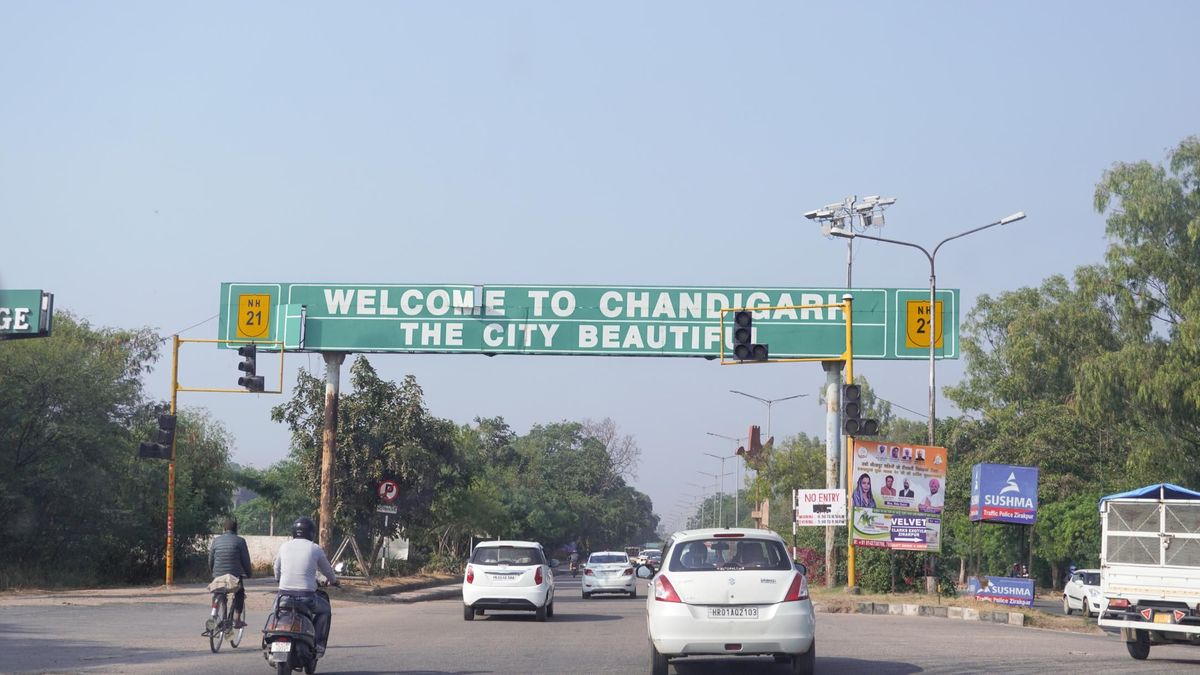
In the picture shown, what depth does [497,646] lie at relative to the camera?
1809 centimetres

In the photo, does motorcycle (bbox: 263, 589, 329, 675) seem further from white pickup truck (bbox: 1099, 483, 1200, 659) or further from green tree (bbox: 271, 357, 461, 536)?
green tree (bbox: 271, 357, 461, 536)

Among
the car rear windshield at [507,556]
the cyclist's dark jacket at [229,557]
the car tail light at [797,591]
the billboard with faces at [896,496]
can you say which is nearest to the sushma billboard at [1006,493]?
the billboard with faces at [896,496]

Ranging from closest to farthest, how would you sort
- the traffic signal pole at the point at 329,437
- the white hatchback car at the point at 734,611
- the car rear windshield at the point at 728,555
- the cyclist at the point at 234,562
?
the white hatchback car at the point at 734,611 < the car rear windshield at the point at 728,555 < the cyclist at the point at 234,562 < the traffic signal pole at the point at 329,437

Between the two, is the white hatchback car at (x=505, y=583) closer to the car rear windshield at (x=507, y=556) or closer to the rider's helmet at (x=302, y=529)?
the car rear windshield at (x=507, y=556)

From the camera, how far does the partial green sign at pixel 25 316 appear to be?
31.3 metres

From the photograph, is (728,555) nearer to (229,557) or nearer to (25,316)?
(229,557)

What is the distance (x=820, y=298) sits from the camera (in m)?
34.1

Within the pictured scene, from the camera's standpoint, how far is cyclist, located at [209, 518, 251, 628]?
17984mm

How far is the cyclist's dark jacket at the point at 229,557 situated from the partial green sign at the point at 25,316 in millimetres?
15521

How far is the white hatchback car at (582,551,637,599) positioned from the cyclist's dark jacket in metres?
21.4

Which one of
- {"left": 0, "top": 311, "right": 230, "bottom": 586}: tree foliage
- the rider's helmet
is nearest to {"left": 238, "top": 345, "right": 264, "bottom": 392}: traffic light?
{"left": 0, "top": 311, "right": 230, "bottom": 586}: tree foliage

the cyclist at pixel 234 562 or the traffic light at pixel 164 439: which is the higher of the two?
the traffic light at pixel 164 439

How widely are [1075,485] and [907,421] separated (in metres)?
33.7

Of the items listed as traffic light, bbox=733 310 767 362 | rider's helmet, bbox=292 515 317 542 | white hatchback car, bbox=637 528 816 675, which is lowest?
white hatchback car, bbox=637 528 816 675
